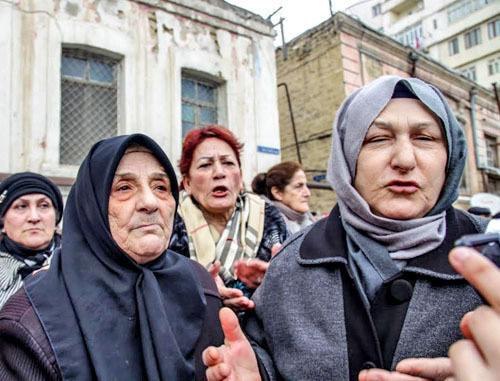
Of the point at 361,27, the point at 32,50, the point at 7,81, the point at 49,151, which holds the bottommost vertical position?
the point at 49,151

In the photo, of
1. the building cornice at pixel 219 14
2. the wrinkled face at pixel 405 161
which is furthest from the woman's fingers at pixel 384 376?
→ the building cornice at pixel 219 14

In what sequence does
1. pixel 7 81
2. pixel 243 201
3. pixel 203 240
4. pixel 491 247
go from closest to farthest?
pixel 491 247 → pixel 203 240 → pixel 243 201 → pixel 7 81

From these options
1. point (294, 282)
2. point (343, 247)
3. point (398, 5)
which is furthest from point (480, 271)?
point (398, 5)

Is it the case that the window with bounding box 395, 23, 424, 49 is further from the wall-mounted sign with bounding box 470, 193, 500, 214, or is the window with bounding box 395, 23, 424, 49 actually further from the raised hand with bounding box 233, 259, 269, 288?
the raised hand with bounding box 233, 259, 269, 288

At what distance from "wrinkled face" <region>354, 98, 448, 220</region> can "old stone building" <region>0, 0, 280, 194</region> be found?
588cm

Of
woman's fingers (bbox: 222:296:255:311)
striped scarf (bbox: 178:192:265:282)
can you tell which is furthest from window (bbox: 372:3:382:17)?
woman's fingers (bbox: 222:296:255:311)

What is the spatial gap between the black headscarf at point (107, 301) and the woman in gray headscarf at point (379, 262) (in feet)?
1.12

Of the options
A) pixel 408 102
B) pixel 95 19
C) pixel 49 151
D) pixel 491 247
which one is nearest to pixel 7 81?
pixel 49 151

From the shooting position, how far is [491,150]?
17.1m

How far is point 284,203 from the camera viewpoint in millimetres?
4191

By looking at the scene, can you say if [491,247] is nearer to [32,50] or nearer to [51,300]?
[51,300]

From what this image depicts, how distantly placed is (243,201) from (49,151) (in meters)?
4.68

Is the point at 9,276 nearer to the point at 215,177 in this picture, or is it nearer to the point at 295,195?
the point at 215,177

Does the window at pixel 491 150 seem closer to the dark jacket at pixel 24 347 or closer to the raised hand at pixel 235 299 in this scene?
the raised hand at pixel 235 299
